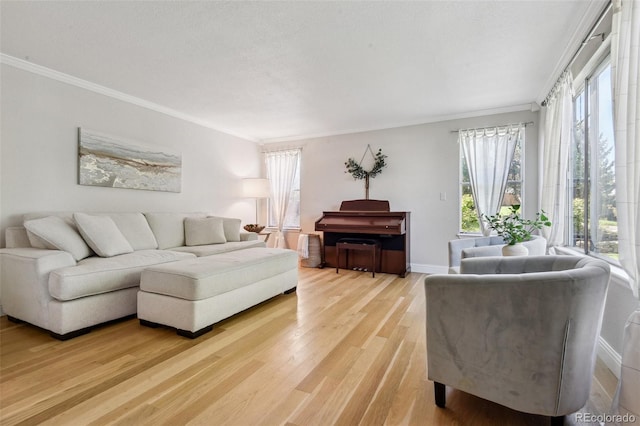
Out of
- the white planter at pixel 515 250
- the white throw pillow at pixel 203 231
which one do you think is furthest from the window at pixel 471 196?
the white throw pillow at pixel 203 231

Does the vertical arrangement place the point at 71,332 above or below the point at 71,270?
below

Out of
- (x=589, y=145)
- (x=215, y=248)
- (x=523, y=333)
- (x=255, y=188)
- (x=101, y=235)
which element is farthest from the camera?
(x=255, y=188)

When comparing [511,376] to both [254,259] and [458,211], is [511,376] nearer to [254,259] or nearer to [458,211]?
[254,259]

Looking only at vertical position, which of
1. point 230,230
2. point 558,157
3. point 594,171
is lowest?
point 230,230

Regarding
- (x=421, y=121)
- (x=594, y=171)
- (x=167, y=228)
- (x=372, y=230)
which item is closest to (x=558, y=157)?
(x=594, y=171)

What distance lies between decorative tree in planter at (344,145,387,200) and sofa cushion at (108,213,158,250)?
3.12 meters

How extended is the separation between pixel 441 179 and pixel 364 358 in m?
3.30

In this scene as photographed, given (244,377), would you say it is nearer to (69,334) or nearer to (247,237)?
(69,334)

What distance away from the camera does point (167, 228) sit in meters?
3.85

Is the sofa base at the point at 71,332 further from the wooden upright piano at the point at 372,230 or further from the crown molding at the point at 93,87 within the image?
the wooden upright piano at the point at 372,230

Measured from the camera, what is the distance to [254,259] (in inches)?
115

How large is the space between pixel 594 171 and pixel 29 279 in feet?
14.7

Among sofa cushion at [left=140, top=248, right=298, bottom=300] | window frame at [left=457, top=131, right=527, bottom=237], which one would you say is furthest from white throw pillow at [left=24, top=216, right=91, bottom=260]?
window frame at [left=457, top=131, right=527, bottom=237]

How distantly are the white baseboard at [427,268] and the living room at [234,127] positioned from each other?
0.02 meters
